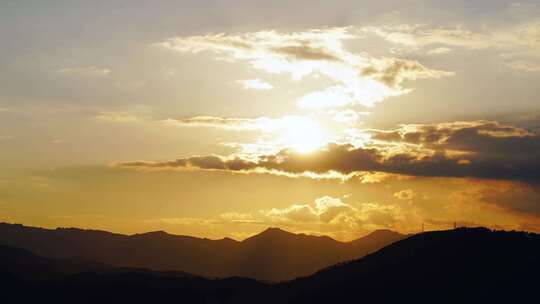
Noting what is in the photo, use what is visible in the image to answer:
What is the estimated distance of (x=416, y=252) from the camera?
453 ft

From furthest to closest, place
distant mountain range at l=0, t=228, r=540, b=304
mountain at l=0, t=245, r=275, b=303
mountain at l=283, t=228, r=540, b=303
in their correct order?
mountain at l=0, t=245, r=275, b=303
distant mountain range at l=0, t=228, r=540, b=304
mountain at l=283, t=228, r=540, b=303

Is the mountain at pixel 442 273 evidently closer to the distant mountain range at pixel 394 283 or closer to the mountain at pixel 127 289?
the distant mountain range at pixel 394 283

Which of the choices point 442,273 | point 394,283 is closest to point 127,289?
point 394,283

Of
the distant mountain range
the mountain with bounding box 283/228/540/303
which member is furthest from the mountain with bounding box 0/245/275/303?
the mountain with bounding box 283/228/540/303

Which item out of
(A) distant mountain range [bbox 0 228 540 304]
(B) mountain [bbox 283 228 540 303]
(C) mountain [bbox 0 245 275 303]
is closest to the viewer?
(B) mountain [bbox 283 228 540 303]

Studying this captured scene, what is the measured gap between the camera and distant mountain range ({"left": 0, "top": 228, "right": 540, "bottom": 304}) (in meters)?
118

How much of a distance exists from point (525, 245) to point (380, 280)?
27.9 metres

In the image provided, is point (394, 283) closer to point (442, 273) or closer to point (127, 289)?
point (442, 273)

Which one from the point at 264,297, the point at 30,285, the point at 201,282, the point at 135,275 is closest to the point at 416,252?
the point at 264,297

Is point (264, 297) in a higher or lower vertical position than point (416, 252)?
lower

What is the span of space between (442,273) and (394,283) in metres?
8.80

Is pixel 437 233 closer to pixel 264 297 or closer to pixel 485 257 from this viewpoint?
pixel 485 257

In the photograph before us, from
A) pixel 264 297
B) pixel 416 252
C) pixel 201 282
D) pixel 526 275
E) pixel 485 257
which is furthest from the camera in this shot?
pixel 201 282

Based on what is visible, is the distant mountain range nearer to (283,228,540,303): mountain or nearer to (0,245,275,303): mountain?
(283,228,540,303): mountain
